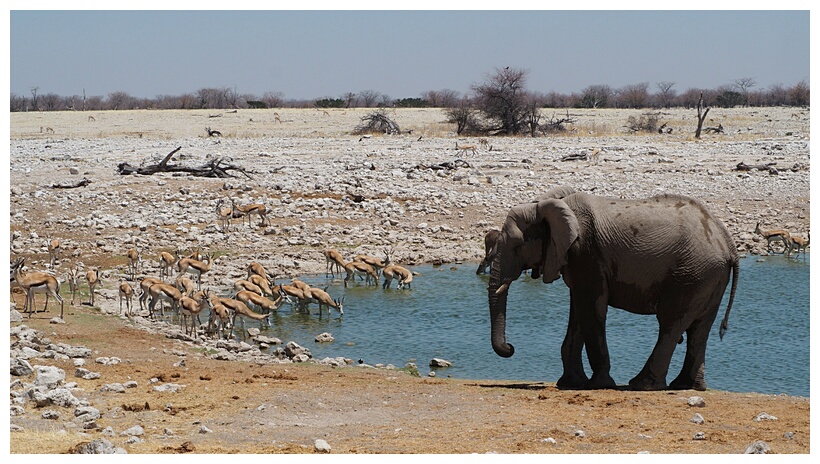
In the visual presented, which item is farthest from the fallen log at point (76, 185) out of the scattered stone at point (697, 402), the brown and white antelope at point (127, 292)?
the scattered stone at point (697, 402)

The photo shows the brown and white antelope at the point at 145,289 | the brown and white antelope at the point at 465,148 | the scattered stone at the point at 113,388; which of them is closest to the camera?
the scattered stone at the point at 113,388

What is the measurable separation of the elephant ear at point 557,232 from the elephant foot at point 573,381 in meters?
1.07

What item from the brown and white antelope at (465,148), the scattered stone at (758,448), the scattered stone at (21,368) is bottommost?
the scattered stone at (21,368)

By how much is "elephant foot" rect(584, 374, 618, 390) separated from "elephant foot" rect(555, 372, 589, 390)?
7 centimetres

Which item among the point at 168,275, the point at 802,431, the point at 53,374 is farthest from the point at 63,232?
the point at 802,431

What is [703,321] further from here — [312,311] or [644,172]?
[644,172]

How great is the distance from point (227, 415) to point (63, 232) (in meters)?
13.8

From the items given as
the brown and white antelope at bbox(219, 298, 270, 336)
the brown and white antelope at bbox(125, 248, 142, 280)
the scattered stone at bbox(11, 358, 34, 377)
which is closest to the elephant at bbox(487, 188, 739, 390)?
the scattered stone at bbox(11, 358, 34, 377)

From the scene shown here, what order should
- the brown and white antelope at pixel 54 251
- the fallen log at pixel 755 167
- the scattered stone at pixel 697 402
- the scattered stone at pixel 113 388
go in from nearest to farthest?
1. the scattered stone at pixel 697 402
2. the scattered stone at pixel 113 388
3. the brown and white antelope at pixel 54 251
4. the fallen log at pixel 755 167

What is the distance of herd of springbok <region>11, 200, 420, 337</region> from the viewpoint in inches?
620

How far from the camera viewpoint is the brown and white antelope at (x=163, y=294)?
53.2 feet

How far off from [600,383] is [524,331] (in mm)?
4622

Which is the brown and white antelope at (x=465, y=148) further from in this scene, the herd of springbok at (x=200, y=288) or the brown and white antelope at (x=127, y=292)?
the brown and white antelope at (x=127, y=292)

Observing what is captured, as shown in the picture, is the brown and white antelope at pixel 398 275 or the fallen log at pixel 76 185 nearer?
the brown and white antelope at pixel 398 275
